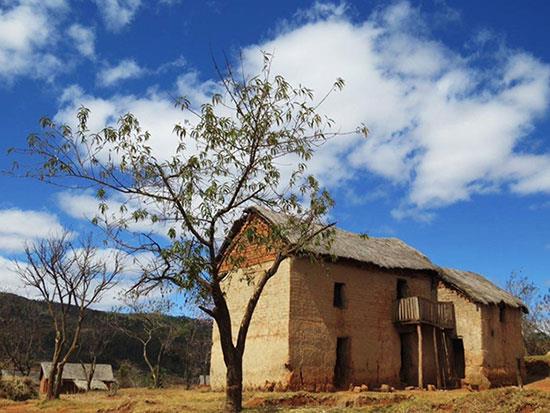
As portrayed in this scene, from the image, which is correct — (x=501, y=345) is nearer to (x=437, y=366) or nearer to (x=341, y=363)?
(x=437, y=366)

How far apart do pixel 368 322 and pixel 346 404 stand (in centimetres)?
700

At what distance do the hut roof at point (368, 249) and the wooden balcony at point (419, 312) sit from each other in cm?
167

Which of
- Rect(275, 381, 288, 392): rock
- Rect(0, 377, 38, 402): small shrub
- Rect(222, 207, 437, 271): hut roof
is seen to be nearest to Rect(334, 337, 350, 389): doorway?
Rect(275, 381, 288, 392): rock

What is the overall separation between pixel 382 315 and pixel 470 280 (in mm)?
7405

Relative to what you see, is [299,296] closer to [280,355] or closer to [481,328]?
[280,355]

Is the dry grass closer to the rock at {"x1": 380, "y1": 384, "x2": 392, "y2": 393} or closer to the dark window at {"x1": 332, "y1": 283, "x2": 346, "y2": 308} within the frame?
the rock at {"x1": 380, "y1": 384, "x2": 392, "y2": 393}

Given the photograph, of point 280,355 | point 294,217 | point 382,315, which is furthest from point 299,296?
point 294,217

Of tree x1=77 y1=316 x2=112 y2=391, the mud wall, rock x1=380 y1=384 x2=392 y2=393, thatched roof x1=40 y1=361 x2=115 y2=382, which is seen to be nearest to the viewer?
the mud wall

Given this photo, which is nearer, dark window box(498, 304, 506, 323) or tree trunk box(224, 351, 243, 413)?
tree trunk box(224, 351, 243, 413)

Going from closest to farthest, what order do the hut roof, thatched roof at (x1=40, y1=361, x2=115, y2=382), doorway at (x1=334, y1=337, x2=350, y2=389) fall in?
doorway at (x1=334, y1=337, x2=350, y2=389) < the hut roof < thatched roof at (x1=40, y1=361, x2=115, y2=382)

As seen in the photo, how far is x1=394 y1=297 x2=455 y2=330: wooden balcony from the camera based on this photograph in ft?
74.7

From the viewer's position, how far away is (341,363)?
21.2 meters

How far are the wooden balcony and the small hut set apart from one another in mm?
31463

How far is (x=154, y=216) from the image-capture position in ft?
41.4
